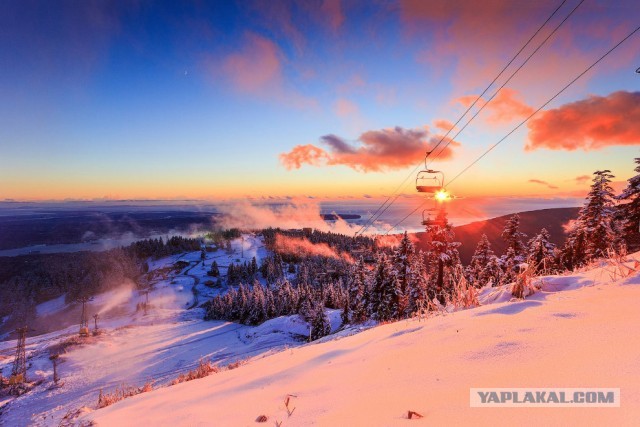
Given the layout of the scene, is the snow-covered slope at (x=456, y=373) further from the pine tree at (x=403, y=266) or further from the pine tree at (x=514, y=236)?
the pine tree at (x=514, y=236)

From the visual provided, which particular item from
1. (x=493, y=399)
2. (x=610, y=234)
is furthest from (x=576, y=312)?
(x=610, y=234)

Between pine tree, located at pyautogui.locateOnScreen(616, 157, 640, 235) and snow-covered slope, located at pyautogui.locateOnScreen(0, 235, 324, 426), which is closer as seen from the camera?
pine tree, located at pyautogui.locateOnScreen(616, 157, 640, 235)

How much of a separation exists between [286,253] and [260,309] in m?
102

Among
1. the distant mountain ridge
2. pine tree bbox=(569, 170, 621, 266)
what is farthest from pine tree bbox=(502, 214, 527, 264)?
the distant mountain ridge

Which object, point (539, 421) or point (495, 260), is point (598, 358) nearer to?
point (539, 421)

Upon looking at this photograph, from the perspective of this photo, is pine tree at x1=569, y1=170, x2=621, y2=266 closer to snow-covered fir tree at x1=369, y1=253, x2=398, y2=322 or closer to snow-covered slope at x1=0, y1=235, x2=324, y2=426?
snow-covered fir tree at x1=369, y1=253, x2=398, y2=322

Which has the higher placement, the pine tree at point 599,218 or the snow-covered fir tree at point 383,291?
the pine tree at point 599,218

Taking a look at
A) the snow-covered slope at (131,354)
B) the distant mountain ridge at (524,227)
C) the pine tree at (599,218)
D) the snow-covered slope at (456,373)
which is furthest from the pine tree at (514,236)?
the distant mountain ridge at (524,227)

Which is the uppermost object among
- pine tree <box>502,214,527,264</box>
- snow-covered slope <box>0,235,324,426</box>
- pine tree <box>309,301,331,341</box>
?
pine tree <box>502,214,527,264</box>

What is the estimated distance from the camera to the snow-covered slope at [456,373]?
2.15 metres

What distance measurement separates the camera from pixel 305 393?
334 centimetres

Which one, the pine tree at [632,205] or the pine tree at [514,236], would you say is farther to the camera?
the pine tree at [514,236]

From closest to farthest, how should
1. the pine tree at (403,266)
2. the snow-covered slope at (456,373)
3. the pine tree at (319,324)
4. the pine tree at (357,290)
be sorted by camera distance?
1. the snow-covered slope at (456,373)
2. the pine tree at (403,266)
3. the pine tree at (357,290)
4. the pine tree at (319,324)

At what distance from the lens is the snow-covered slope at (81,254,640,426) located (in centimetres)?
215
